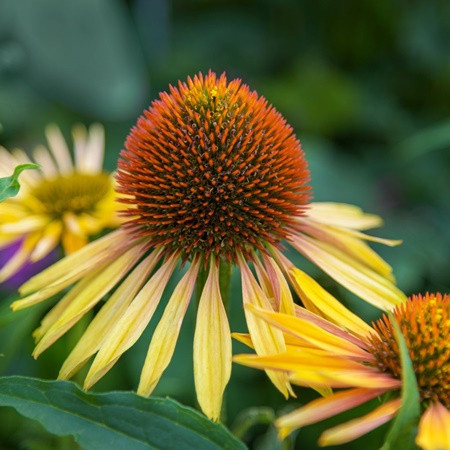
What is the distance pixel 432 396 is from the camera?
63cm

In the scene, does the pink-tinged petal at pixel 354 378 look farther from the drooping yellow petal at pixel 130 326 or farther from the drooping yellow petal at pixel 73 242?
the drooping yellow petal at pixel 73 242

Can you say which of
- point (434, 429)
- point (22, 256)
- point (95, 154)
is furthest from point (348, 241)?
point (95, 154)

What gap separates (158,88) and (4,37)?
2.26ft

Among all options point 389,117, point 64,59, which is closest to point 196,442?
point 389,117

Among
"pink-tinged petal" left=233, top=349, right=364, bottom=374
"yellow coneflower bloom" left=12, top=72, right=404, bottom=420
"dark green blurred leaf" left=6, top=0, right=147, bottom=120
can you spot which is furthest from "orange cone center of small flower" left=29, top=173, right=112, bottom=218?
"dark green blurred leaf" left=6, top=0, right=147, bottom=120

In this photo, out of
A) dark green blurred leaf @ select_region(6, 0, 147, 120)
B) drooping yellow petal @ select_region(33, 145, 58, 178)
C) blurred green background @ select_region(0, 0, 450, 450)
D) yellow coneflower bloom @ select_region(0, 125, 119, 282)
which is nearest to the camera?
yellow coneflower bloom @ select_region(0, 125, 119, 282)

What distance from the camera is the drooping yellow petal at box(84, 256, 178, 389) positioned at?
2.21 feet

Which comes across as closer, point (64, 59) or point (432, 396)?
point (432, 396)

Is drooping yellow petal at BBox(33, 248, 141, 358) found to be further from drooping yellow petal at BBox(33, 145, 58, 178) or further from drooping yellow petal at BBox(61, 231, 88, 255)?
drooping yellow petal at BBox(33, 145, 58, 178)

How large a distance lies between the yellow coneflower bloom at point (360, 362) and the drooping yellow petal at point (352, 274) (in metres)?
0.05

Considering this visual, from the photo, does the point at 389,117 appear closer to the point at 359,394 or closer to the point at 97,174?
the point at 97,174

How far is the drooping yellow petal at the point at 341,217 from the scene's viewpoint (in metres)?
0.95

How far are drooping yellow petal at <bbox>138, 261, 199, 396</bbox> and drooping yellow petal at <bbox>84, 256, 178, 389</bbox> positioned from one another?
0.02 metres

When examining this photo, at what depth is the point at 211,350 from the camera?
2.28 feet
